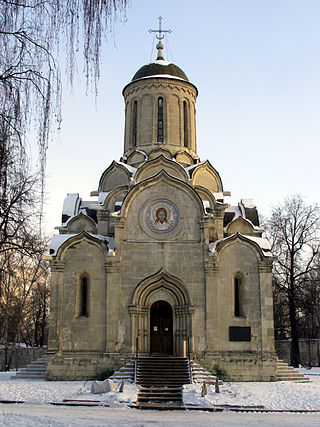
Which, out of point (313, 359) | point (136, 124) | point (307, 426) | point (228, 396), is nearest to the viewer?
point (307, 426)

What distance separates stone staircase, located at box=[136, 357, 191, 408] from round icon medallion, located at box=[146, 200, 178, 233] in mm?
5545

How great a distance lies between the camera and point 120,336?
814 inches

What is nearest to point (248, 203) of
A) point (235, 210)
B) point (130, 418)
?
point (235, 210)

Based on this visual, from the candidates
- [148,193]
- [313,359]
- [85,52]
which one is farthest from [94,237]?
[313,359]

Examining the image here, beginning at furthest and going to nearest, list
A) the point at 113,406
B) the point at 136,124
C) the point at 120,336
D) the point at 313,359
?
the point at 313,359, the point at 136,124, the point at 120,336, the point at 113,406

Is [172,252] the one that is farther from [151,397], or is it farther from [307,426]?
[307,426]

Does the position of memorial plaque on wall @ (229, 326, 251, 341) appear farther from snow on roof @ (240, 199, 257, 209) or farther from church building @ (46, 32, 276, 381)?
snow on roof @ (240, 199, 257, 209)

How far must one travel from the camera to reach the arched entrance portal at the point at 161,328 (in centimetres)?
2172

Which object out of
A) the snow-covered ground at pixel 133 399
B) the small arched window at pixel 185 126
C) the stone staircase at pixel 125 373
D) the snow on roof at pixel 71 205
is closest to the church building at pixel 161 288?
the stone staircase at pixel 125 373

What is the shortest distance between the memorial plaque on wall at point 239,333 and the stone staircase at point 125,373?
429cm

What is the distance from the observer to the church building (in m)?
20.6

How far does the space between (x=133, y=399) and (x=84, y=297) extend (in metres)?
6.84

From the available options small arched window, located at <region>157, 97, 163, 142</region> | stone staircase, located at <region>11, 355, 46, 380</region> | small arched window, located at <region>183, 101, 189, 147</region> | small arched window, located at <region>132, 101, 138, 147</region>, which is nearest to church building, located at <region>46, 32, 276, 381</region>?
stone staircase, located at <region>11, 355, 46, 380</region>

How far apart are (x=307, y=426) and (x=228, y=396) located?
4948mm
